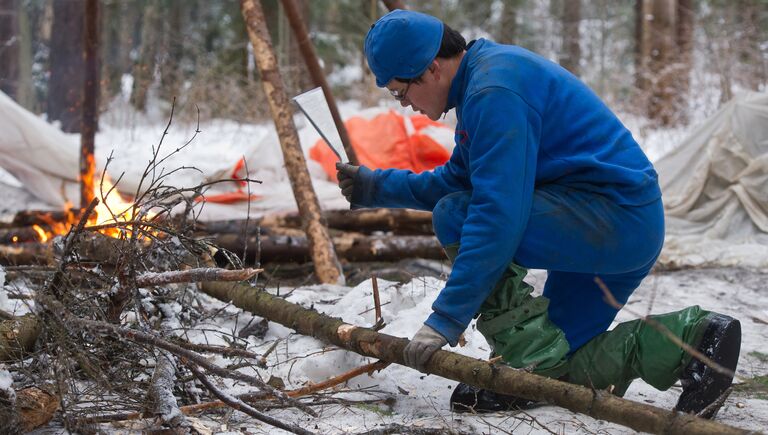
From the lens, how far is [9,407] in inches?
91.2

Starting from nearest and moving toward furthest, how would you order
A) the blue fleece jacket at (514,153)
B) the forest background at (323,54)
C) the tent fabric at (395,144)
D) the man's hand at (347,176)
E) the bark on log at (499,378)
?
the bark on log at (499,378), the blue fleece jacket at (514,153), the man's hand at (347,176), the tent fabric at (395,144), the forest background at (323,54)

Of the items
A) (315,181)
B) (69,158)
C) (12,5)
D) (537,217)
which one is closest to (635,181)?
(537,217)

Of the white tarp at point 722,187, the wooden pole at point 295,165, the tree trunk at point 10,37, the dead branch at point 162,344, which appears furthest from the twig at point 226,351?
the tree trunk at point 10,37

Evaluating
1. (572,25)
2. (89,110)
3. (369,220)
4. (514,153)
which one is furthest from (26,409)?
(572,25)

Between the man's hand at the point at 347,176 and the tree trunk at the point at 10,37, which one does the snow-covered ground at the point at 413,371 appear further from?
the tree trunk at the point at 10,37

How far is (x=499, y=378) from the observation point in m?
2.47

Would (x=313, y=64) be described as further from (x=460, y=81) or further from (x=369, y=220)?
(x=460, y=81)

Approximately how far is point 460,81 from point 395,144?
473 cm

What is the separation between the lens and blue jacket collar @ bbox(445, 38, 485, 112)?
107 inches

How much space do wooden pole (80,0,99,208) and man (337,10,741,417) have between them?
4.07 meters

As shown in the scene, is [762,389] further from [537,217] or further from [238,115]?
[238,115]

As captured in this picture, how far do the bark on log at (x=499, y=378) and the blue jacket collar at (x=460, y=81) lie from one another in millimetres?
806

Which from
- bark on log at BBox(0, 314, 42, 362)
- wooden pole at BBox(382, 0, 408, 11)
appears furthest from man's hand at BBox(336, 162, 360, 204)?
wooden pole at BBox(382, 0, 408, 11)

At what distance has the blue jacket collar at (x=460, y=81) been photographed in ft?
8.93
